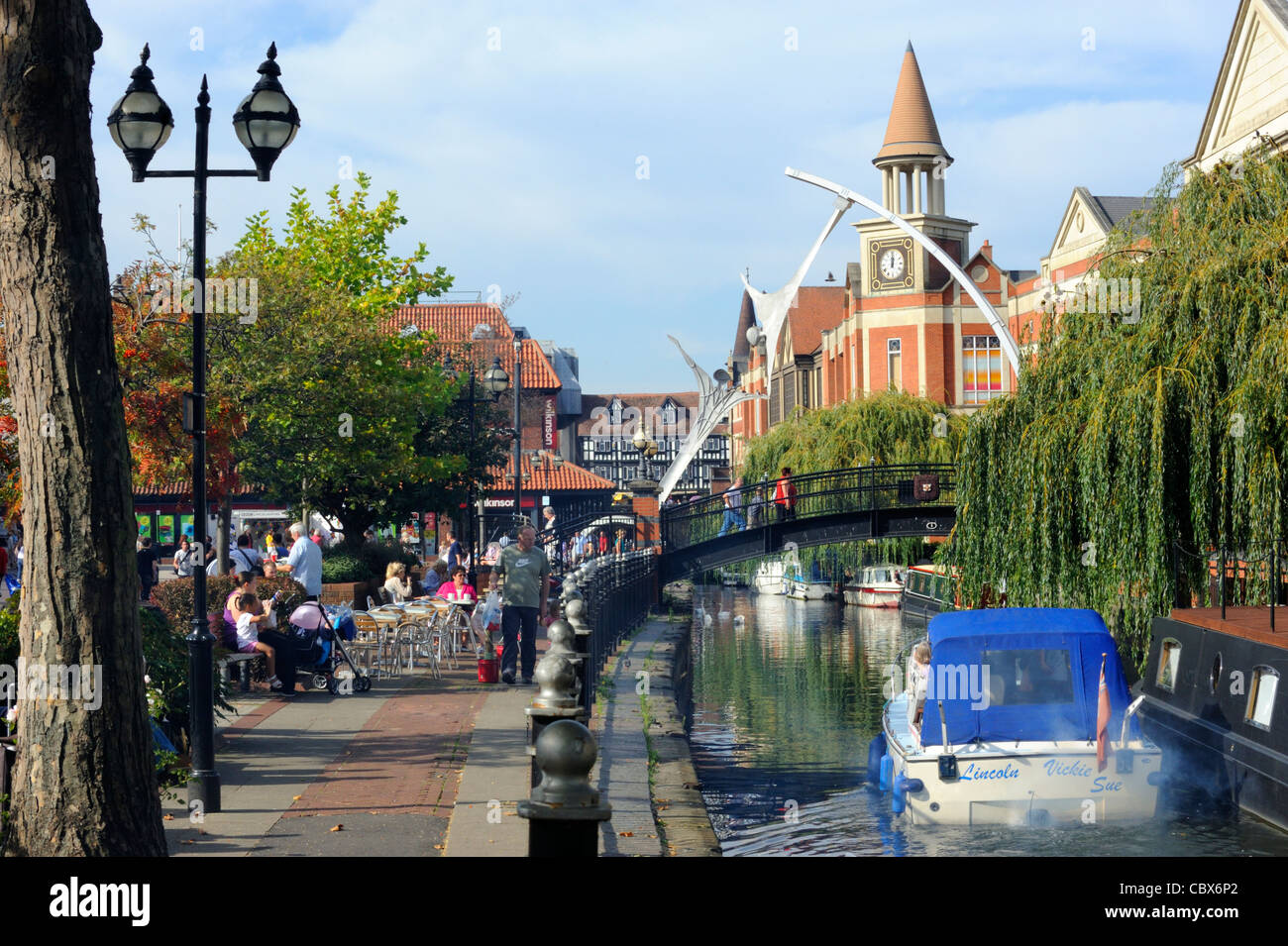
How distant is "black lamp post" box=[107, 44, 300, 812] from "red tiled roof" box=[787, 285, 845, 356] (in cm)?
7692

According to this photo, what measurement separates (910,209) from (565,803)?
203ft

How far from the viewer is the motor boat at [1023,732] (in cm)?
1242

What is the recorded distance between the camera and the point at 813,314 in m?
94.4

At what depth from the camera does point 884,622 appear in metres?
39.2

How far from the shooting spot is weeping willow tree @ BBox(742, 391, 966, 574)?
4422 centimetres

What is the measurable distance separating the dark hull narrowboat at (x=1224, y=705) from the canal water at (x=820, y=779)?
1.40 ft

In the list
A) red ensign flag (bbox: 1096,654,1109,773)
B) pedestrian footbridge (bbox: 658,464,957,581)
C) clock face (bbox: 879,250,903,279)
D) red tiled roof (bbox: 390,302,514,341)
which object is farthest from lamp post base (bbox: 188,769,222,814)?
red tiled roof (bbox: 390,302,514,341)

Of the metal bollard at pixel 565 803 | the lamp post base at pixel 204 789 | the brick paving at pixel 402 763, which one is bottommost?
the brick paving at pixel 402 763

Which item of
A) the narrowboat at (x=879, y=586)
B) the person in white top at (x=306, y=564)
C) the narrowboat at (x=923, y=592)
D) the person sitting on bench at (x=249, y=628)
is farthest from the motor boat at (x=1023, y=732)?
the narrowboat at (x=879, y=586)

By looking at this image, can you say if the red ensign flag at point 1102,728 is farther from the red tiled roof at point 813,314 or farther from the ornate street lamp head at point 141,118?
the red tiled roof at point 813,314

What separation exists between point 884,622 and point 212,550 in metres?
19.8

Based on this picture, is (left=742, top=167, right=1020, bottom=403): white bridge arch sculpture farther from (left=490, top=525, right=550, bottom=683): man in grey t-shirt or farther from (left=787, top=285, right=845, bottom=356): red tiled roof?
(left=787, top=285, right=845, bottom=356): red tiled roof
